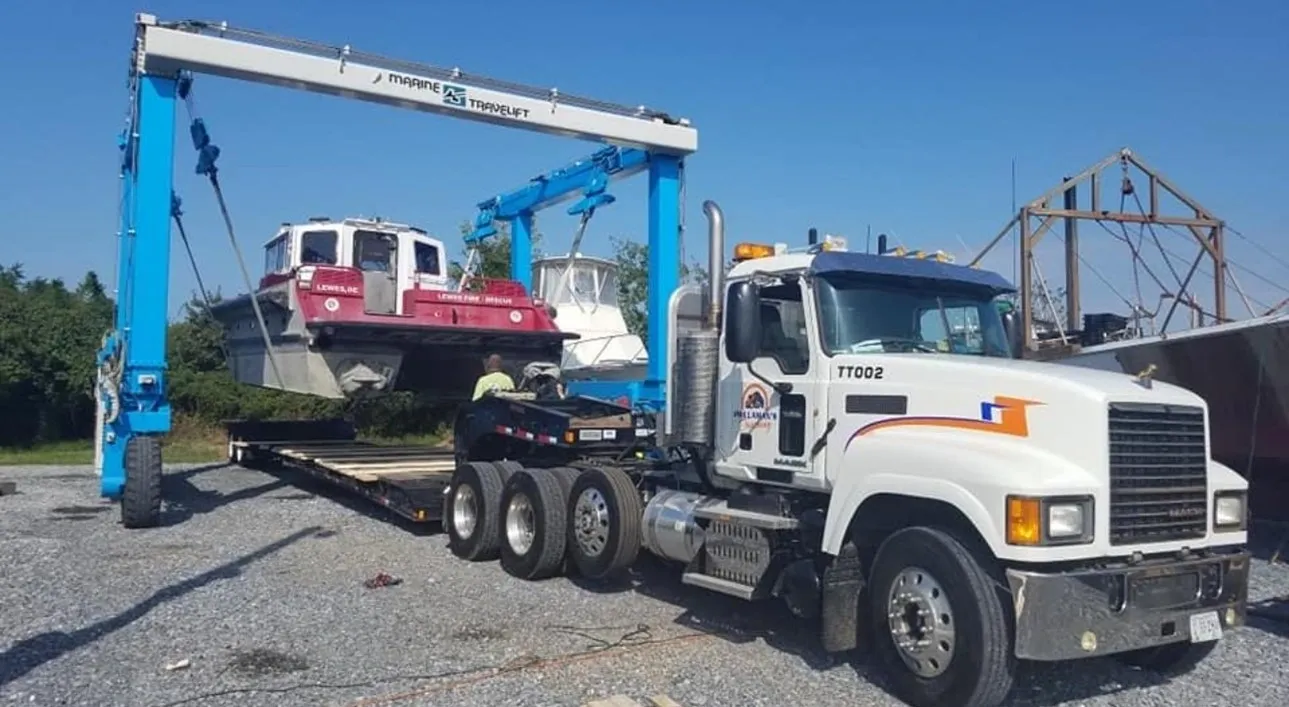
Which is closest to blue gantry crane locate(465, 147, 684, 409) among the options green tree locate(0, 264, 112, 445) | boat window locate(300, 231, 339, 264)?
boat window locate(300, 231, 339, 264)

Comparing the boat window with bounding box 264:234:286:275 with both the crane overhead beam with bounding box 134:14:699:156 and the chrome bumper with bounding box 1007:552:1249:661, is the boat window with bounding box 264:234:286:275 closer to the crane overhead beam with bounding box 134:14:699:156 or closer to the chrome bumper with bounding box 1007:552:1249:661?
the crane overhead beam with bounding box 134:14:699:156

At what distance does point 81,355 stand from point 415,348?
14.0 meters

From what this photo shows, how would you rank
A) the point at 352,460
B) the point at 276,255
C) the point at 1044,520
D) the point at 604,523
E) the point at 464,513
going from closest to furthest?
the point at 1044,520, the point at 604,523, the point at 464,513, the point at 352,460, the point at 276,255

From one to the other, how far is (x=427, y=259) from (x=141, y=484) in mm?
5317

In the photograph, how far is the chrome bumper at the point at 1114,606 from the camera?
5000 mm

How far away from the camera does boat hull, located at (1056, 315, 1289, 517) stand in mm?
9609

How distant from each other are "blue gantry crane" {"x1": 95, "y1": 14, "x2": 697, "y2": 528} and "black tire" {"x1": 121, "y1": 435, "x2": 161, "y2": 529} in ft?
0.03

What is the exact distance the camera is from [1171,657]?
20.1 ft

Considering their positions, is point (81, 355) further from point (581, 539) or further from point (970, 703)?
point (970, 703)

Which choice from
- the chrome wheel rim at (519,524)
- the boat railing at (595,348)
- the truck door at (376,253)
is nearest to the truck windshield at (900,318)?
the chrome wheel rim at (519,524)

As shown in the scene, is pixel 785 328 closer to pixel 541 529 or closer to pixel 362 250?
pixel 541 529

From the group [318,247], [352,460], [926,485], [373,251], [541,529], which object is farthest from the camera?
[373,251]

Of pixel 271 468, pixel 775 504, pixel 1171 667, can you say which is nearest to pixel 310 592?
pixel 775 504

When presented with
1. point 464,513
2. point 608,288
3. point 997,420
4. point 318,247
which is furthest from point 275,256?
point 997,420
